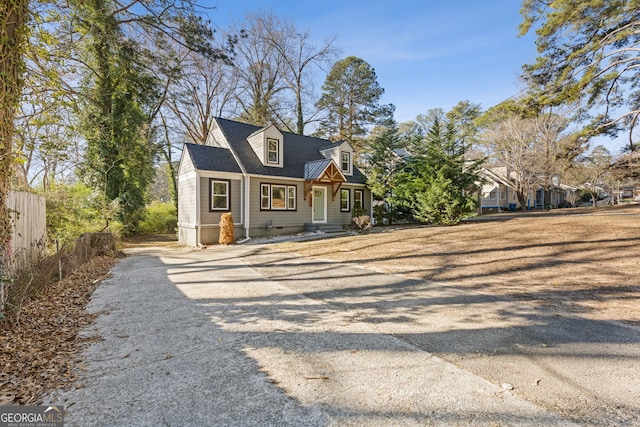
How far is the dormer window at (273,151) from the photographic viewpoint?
1590 centimetres

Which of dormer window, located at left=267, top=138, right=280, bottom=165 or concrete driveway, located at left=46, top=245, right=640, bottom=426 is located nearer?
concrete driveway, located at left=46, top=245, right=640, bottom=426

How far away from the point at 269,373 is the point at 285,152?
1561 cm

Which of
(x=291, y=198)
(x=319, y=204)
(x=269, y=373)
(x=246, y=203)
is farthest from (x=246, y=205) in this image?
(x=269, y=373)

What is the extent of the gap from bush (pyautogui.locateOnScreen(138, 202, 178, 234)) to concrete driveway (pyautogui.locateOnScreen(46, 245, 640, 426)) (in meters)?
17.4

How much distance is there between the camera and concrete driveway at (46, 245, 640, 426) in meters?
2.13

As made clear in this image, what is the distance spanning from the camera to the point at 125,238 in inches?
688

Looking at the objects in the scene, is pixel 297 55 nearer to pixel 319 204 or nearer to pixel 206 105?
pixel 206 105

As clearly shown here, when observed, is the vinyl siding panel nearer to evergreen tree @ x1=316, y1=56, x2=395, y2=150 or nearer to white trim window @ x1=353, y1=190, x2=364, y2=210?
white trim window @ x1=353, y1=190, x2=364, y2=210

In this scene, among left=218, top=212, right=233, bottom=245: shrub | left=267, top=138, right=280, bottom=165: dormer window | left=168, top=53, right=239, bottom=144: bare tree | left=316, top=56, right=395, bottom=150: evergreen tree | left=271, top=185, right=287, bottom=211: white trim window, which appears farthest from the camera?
left=316, top=56, right=395, bottom=150: evergreen tree

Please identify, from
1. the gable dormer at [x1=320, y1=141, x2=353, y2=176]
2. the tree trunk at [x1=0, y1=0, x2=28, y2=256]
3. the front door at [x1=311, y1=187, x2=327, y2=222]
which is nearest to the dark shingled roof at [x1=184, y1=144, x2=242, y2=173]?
the front door at [x1=311, y1=187, x2=327, y2=222]

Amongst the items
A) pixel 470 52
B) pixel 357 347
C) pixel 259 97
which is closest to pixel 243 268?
pixel 357 347

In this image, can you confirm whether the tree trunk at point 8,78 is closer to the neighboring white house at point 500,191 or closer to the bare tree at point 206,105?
the bare tree at point 206,105

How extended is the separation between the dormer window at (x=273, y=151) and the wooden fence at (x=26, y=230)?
10.2m

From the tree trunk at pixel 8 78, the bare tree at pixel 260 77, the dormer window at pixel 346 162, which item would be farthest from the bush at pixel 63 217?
the bare tree at pixel 260 77
